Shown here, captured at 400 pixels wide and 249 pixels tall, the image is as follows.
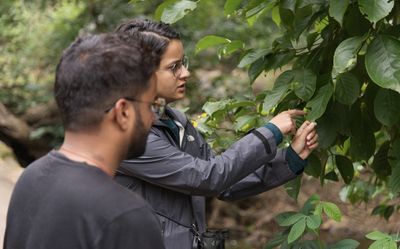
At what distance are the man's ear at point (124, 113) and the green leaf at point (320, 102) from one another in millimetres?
862

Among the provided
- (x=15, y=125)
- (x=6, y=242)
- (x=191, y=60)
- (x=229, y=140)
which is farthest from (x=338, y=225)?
(x=6, y=242)

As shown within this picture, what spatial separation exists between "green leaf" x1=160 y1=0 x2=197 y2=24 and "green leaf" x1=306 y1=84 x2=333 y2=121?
0.52 m

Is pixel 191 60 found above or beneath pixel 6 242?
beneath

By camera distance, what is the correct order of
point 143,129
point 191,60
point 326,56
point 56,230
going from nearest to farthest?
point 56,230 → point 143,129 → point 326,56 → point 191,60

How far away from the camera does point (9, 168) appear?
6.96 m

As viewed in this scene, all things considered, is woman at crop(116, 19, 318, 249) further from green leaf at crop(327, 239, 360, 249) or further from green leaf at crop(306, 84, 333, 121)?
green leaf at crop(327, 239, 360, 249)

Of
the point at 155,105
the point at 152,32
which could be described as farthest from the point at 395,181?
the point at 155,105

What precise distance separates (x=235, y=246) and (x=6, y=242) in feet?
24.1

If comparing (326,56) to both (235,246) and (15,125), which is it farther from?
(235,246)

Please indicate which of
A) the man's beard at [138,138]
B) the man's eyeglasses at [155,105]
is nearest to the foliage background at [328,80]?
the man's eyeglasses at [155,105]

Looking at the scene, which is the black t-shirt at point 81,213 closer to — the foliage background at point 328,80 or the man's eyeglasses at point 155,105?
the man's eyeglasses at point 155,105

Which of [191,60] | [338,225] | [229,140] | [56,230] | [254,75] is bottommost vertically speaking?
[338,225]

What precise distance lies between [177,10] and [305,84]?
51 centimetres

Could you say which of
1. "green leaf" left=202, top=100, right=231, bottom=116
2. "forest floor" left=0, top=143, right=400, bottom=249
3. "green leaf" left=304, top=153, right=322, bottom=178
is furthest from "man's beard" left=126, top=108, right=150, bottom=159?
"forest floor" left=0, top=143, right=400, bottom=249
